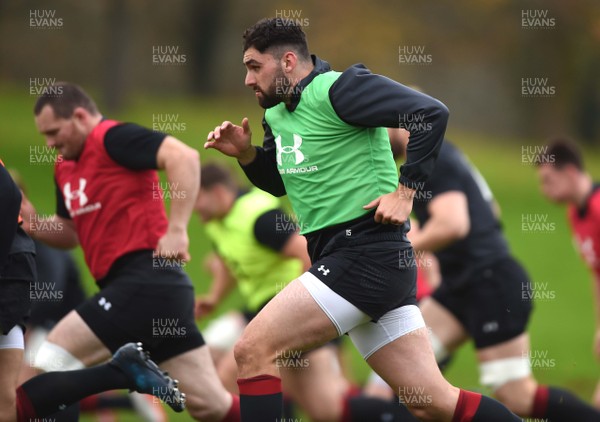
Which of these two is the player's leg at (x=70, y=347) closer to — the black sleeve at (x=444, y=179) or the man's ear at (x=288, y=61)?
the man's ear at (x=288, y=61)

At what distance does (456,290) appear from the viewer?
311 inches

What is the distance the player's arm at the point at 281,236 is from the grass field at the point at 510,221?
271 centimetres

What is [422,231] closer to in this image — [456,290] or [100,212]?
[456,290]

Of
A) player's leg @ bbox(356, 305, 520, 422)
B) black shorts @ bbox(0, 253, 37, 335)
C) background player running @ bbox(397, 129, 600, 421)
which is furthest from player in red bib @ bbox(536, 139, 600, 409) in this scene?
black shorts @ bbox(0, 253, 37, 335)

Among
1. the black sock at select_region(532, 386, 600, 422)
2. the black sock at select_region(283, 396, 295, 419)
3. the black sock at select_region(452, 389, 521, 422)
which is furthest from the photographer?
the black sock at select_region(283, 396, 295, 419)

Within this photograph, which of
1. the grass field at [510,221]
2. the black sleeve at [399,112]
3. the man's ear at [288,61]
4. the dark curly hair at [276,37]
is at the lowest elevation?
the grass field at [510,221]

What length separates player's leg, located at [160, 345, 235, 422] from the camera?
6355 mm

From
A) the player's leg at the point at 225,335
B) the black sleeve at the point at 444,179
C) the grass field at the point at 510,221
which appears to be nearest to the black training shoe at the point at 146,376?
the black sleeve at the point at 444,179

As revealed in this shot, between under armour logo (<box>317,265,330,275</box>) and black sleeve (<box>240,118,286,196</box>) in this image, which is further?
black sleeve (<box>240,118,286,196</box>)

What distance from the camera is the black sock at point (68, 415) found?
6161mm

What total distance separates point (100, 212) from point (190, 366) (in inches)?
41.2

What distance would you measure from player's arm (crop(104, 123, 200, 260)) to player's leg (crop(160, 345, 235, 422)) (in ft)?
2.25

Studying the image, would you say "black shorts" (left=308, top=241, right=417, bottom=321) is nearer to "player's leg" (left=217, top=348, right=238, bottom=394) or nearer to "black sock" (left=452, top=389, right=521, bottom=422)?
"black sock" (left=452, top=389, right=521, bottom=422)

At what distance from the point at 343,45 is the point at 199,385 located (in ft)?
70.6
